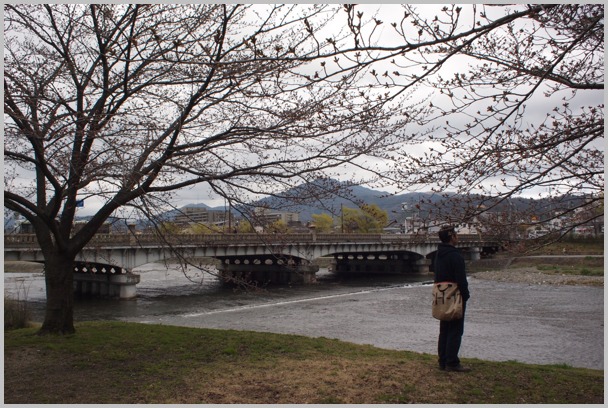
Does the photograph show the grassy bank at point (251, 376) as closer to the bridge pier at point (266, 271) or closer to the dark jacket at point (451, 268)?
the dark jacket at point (451, 268)

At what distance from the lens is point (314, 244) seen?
134 feet

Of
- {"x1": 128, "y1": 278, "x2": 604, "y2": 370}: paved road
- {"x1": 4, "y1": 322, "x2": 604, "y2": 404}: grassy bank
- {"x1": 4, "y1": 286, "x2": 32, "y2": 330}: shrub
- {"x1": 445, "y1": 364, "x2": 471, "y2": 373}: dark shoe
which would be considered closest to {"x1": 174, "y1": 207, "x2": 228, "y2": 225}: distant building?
{"x1": 4, "y1": 322, "x2": 604, "y2": 404}: grassy bank

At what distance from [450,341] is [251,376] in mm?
2447

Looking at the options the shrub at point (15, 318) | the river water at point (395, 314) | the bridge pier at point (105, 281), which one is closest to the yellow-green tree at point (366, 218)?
the river water at point (395, 314)

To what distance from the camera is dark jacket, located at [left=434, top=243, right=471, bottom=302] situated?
20.9ft

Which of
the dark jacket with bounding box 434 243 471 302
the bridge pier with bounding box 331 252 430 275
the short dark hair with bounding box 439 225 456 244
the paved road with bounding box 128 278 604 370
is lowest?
the paved road with bounding box 128 278 604 370

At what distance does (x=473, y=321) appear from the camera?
2095cm

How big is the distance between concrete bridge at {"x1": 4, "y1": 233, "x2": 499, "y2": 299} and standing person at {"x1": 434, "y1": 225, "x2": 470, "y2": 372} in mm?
2746

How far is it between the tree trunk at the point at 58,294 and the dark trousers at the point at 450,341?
6.31 meters

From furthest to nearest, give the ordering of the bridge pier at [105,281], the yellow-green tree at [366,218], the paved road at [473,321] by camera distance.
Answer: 1. the bridge pier at [105,281]
2. the paved road at [473,321]
3. the yellow-green tree at [366,218]

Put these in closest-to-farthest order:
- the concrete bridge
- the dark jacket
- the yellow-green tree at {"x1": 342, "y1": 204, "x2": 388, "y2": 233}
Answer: the dark jacket < the yellow-green tree at {"x1": 342, "y1": 204, "x2": 388, "y2": 233} < the concrete bridge

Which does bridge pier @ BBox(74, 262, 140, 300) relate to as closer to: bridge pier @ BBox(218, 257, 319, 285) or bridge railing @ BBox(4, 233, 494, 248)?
bridge railing @ BBox(4, 233, 494, 248)

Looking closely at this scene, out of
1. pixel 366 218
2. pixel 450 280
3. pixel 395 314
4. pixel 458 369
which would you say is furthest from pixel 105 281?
pixel 450 280

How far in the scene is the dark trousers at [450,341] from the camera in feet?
21.3
